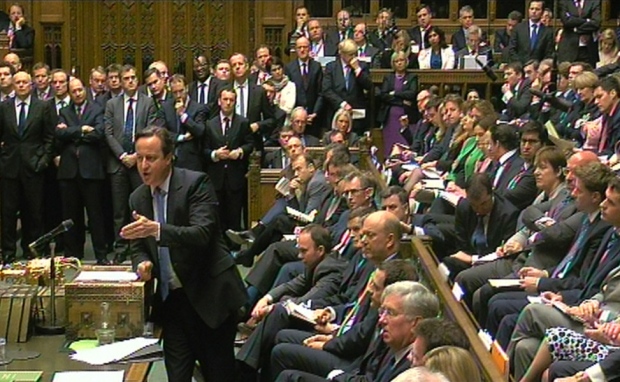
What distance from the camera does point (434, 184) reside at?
8648 millimetres

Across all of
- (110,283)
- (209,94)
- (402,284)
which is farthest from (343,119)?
(402,284)

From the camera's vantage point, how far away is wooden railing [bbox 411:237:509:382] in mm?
4167

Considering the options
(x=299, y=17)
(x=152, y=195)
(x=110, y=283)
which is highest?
Answer: (x=299, y=17)

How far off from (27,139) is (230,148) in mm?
1756

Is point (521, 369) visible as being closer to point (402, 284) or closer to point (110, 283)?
point (402, 284)

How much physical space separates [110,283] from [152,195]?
55cm

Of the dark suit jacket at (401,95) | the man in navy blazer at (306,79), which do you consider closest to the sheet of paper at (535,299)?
the man in navy blazer at (306,79)

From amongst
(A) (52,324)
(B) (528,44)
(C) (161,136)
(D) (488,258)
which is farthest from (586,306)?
(B) (528,44)

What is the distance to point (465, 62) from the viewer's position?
12.8 metres

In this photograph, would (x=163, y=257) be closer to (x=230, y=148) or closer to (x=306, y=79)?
(x=230, y=148)

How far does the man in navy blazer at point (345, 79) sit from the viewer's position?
36.8 feet

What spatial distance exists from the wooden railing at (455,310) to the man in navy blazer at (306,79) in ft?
17.5

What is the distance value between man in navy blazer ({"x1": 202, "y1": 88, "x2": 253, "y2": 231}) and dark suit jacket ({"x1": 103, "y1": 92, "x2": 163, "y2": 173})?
2.13 ft

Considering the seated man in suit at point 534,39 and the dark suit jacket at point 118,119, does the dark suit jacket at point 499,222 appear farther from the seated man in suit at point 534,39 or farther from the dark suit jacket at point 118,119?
the seated man in suit at point 534,39
